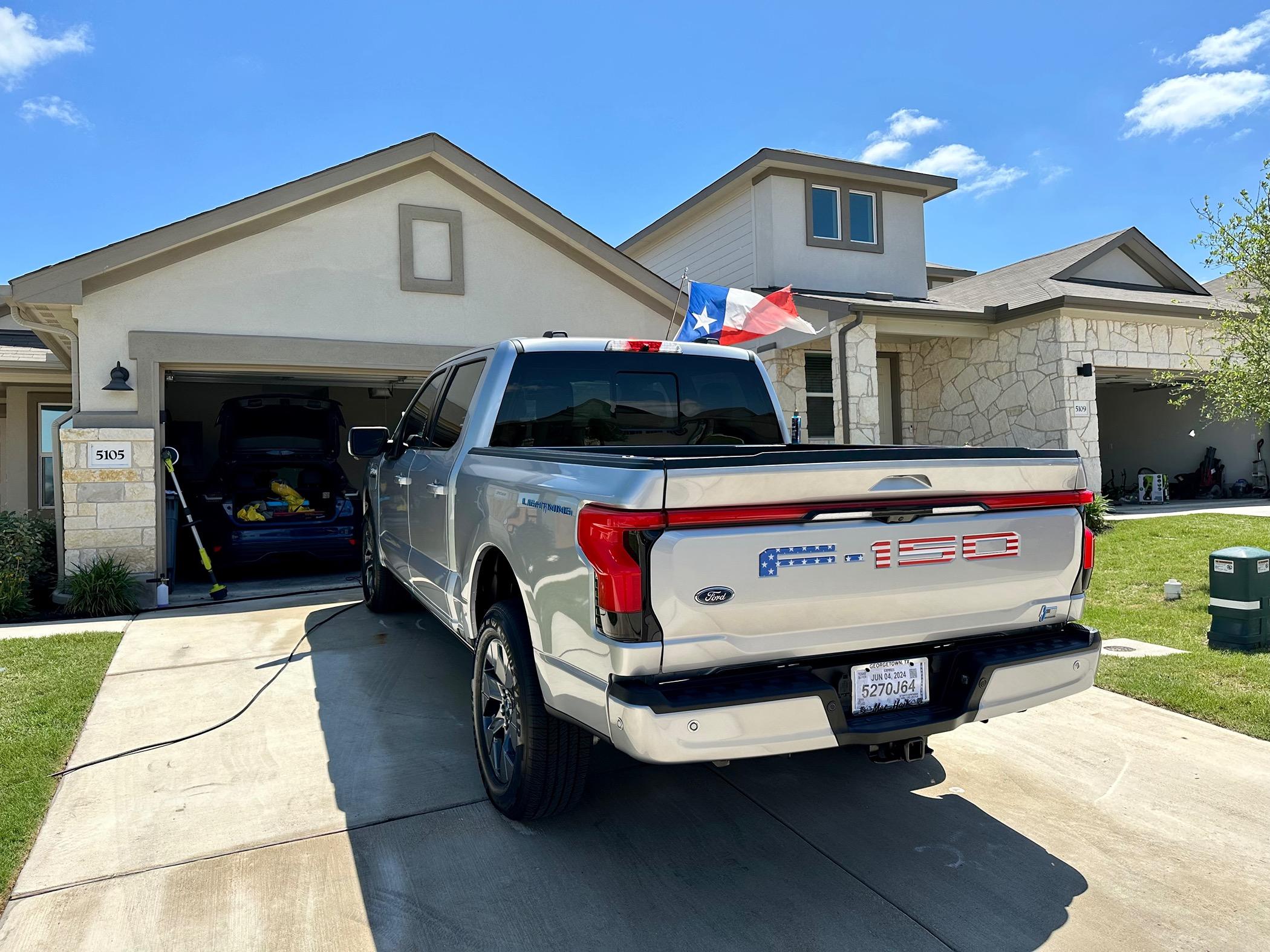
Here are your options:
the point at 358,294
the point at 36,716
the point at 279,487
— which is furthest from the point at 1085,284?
the point at 36,716

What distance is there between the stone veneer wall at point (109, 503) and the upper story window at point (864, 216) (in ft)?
40.2

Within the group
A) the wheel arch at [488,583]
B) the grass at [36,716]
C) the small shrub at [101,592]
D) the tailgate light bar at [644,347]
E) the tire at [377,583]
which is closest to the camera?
the grass at [36,716]

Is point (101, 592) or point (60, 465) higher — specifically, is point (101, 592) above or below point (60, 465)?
below

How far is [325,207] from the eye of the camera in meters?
9.80

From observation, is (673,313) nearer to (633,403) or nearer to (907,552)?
(633,403)

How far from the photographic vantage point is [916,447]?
11.5 feet

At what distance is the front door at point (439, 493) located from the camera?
4.71 meters

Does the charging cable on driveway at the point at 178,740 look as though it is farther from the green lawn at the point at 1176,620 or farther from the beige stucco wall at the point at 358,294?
the green lawn at the point at 1176,620

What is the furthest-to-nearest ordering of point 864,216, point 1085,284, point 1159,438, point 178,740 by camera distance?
point 1159,438
point 1085,284
point 864,216
point 178,740

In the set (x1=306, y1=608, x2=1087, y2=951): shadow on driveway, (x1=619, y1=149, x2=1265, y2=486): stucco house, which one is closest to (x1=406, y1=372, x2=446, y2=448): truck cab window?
(x1=306, y1=608, x2=1087, y2=951): shadow on driveway

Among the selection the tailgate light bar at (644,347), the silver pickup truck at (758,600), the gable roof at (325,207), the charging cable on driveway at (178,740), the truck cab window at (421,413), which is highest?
the gable roof at (325,207)

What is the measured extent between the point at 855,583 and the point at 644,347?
90.4 inches

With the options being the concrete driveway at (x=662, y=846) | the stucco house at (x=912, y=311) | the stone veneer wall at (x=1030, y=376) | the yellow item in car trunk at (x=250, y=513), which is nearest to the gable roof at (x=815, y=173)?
the stucco house at (x=912, y=311)

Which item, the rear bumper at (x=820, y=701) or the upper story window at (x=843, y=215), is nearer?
the rear bumper at (x=820, y=701)
